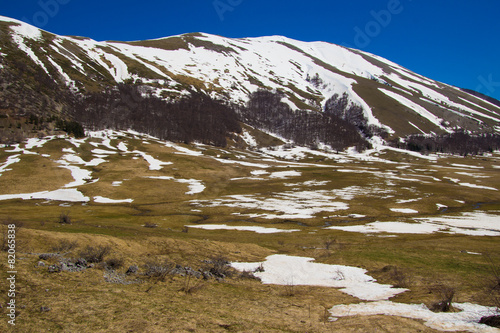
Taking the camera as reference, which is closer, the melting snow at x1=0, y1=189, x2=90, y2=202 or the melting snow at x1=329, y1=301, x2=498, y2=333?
the melting snow at x1=329, y1=301, x2=498, y2=333

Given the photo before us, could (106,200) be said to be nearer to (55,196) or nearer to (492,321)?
(55,196)

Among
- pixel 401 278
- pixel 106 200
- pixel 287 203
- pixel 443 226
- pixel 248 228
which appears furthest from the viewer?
pixel 287 203

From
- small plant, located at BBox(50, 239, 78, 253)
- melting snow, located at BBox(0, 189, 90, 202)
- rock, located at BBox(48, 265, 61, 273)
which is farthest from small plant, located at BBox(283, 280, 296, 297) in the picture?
melting snow, located at BBox(0, 189, 90, 202)

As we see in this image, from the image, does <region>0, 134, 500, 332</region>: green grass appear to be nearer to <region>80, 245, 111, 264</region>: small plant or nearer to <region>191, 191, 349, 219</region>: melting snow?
<region>80, 245, 111, 264</region>: small plant

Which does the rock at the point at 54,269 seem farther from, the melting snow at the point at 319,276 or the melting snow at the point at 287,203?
the melting snow at the point at 287,203

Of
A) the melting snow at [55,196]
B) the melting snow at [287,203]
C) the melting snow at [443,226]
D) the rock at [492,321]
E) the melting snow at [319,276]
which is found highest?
the rock at [492,321]

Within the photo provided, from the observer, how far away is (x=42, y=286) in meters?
13.4

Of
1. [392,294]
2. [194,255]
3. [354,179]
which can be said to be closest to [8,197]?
[194,255]

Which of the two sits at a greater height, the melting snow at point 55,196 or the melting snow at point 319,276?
the melting snow at point 319,276

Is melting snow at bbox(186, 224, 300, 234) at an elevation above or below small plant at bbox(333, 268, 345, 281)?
below

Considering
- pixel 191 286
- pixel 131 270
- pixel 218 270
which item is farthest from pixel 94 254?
pixel 218 270

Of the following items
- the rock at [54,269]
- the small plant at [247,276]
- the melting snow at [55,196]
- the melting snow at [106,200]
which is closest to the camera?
the rock at [54,269]

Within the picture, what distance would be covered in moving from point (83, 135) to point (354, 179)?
148765mm

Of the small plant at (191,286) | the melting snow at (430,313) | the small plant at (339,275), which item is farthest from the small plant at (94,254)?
the small plant at (339,275)
